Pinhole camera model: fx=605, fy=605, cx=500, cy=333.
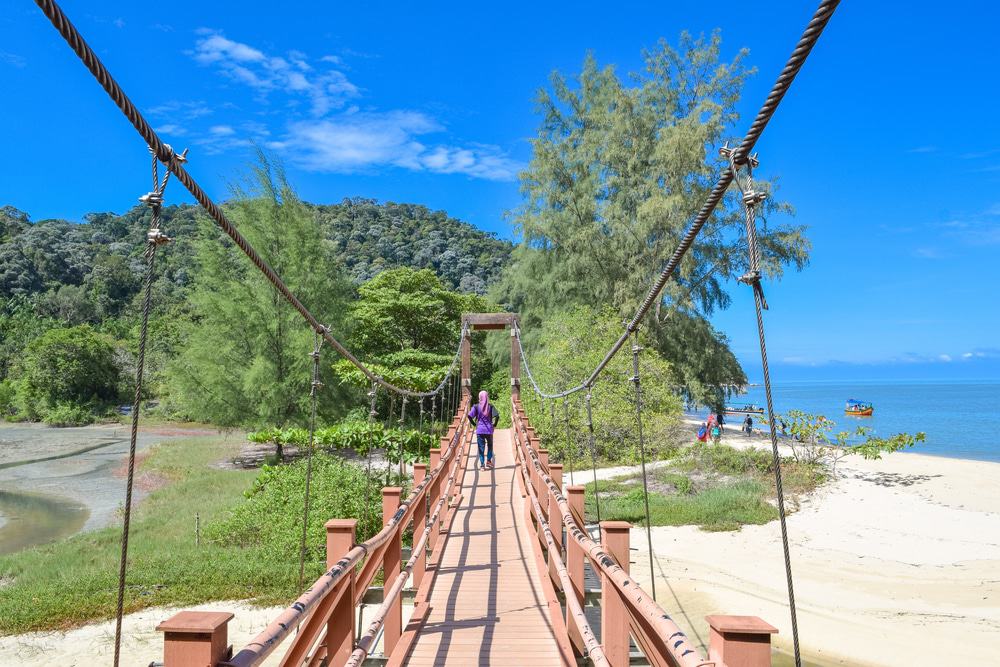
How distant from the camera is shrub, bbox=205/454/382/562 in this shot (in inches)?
317

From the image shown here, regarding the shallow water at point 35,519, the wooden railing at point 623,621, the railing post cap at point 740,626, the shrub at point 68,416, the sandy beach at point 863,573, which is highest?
the railing post cap at point 740,626

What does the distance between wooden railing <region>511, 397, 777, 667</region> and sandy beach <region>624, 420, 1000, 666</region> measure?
3.91 m

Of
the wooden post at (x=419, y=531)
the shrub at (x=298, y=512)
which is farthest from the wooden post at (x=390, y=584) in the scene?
the shrub at (x=298, y=512)

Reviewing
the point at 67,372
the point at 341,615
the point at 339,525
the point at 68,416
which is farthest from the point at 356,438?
the point at 67,372

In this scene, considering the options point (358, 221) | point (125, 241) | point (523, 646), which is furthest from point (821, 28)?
point (125, 241)

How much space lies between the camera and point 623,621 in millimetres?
2092

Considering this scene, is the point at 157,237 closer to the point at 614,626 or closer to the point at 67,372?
the point at 614,626

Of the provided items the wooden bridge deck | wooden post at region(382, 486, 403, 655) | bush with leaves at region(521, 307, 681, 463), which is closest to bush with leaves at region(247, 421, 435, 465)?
bush with leaves at region(521, 307, 681, 463)

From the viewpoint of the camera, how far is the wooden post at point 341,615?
2102mm

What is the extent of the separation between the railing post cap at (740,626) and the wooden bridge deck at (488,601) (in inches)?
75.0

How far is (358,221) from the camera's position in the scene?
5994 cm

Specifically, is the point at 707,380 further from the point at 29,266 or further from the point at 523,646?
the point at 29,266

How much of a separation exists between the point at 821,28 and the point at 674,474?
40.4 feet

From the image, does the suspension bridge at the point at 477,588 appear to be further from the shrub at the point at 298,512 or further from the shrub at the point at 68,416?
the shrub at the point at 68,416
